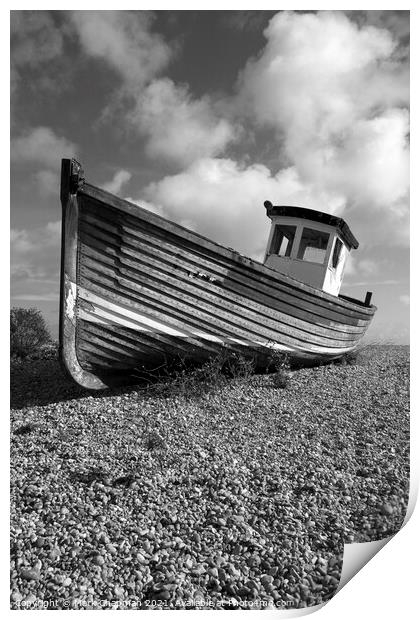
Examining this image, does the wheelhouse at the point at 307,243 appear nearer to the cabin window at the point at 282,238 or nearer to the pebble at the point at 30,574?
the cabin window at the point at 282,238

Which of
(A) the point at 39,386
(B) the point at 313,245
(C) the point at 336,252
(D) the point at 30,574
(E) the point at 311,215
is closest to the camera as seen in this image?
(D) the point at 30,574

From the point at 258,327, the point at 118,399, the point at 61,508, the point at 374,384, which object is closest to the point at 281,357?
the point at 258,327

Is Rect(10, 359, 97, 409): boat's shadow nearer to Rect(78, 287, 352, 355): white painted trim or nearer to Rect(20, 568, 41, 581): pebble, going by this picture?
Rect(78, 287, 352, 355): white painted trim

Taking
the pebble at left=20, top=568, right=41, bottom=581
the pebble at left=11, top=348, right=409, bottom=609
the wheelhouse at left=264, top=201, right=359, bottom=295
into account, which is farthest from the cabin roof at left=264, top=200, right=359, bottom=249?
the pebble at left=20, top=568, right=41, bottom=581

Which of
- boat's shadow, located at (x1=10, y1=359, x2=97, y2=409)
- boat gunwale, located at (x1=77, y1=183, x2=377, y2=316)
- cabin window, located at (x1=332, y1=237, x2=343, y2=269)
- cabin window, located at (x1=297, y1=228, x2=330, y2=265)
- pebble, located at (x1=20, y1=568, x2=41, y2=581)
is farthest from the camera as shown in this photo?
cabin window, located at (x1=332, y1=237, x2=343, y2=269)

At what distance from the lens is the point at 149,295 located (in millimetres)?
5742

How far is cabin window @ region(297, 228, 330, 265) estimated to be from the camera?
8.51 meters

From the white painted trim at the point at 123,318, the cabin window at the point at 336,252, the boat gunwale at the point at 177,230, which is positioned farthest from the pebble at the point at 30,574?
the cabin window at the point at 336,252

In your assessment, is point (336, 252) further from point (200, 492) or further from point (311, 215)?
point (200, 492)

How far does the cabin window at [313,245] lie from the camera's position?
8.51 meters

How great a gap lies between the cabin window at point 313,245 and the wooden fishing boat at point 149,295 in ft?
5.29

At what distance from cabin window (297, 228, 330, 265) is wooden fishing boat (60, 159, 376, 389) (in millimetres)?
1612

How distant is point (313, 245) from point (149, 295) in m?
4.19

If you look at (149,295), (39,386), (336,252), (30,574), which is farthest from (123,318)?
(336,252)
